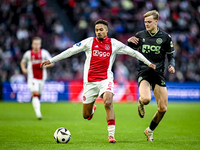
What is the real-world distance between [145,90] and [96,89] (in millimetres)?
988

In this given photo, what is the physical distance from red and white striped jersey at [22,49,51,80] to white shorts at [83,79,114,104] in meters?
4.66

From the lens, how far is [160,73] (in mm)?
6914

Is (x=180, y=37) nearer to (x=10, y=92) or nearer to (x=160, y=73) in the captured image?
(x=10, y=92)

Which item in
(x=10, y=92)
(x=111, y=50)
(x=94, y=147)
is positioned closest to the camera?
(x=94, y=147)

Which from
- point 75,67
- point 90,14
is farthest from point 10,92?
point 90,14

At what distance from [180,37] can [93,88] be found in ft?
58.4

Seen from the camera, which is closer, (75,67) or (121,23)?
(75,67)

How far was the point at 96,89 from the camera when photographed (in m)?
6.71

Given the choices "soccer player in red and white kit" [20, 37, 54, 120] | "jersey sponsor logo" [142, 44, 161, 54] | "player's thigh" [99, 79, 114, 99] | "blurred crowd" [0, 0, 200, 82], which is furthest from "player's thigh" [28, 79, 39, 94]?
"blurred crowd" [0, 0, 200, 82]

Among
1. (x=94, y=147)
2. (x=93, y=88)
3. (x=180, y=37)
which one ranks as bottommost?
(x=94, y=147)

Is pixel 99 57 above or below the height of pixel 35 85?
above

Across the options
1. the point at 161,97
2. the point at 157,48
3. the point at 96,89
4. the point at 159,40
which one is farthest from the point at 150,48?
the point at 96,89

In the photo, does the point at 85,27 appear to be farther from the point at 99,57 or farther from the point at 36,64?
the point at 99,57

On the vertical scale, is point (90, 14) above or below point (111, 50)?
above
